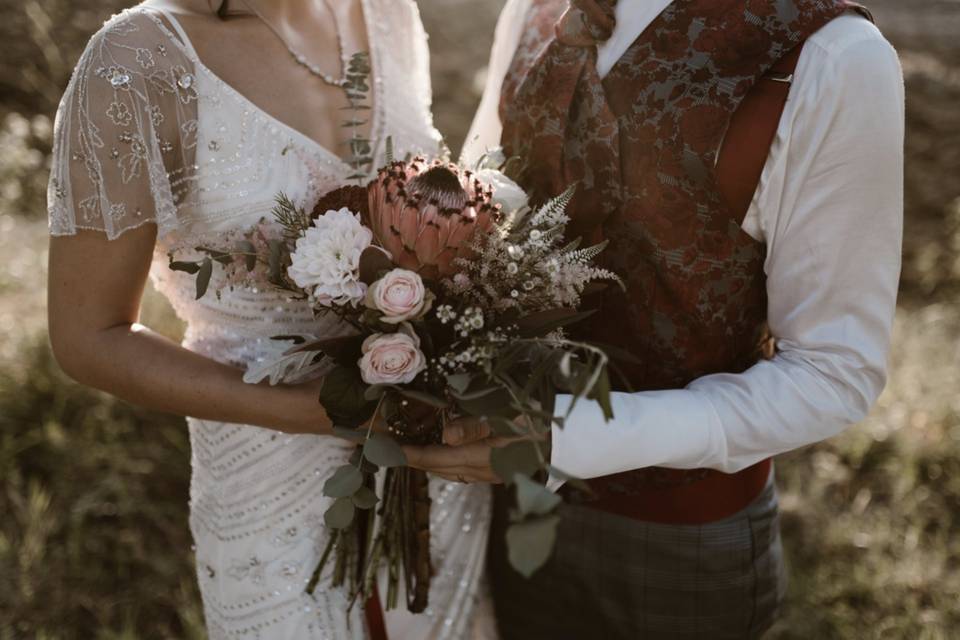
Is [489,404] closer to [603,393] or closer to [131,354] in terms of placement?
[603,393]

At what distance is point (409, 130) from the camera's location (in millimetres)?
2047

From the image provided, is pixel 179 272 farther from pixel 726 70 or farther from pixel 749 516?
pixel 749 516

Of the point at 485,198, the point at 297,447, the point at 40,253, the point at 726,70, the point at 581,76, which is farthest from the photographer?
the point at 40,253

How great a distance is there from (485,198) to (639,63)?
476 millimetres

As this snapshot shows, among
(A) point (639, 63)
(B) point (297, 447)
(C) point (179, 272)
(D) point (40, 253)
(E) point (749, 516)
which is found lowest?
(D) point (40, 253)

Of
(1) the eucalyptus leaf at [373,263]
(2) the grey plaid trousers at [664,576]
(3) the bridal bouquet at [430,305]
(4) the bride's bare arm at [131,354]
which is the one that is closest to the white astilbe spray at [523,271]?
(3) the bridal bouquet at [430,305]

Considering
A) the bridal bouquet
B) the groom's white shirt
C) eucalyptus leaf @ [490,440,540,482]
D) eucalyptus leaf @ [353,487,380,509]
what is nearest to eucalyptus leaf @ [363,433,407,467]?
the bridal bouquet

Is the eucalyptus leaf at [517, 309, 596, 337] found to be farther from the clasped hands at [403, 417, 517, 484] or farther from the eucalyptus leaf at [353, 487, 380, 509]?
the eucalyptus leaf at [353, 487, 380, 509]

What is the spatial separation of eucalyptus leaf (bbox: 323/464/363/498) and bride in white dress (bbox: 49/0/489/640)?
0.24 metres

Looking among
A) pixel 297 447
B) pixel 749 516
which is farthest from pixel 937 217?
pixel 297 447

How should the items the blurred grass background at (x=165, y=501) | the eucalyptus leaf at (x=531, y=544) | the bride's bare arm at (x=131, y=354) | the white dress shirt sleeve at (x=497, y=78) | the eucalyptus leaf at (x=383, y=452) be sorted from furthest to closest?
the blurred grass background at (x=165, y=501), the white dress shirt sleeve at (x=497, y=78), the bride's bare arm at (x=131, y=354), the eucalyptus leaf at (x=383, y=452), the eucalyptus leaf at (x=531, y=544)

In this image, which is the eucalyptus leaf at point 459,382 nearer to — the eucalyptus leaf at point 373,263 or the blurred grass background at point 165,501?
the eucalyptus leaf at point 373,263

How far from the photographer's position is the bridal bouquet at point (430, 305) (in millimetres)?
1309

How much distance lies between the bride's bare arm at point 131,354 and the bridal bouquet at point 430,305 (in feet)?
0.62
